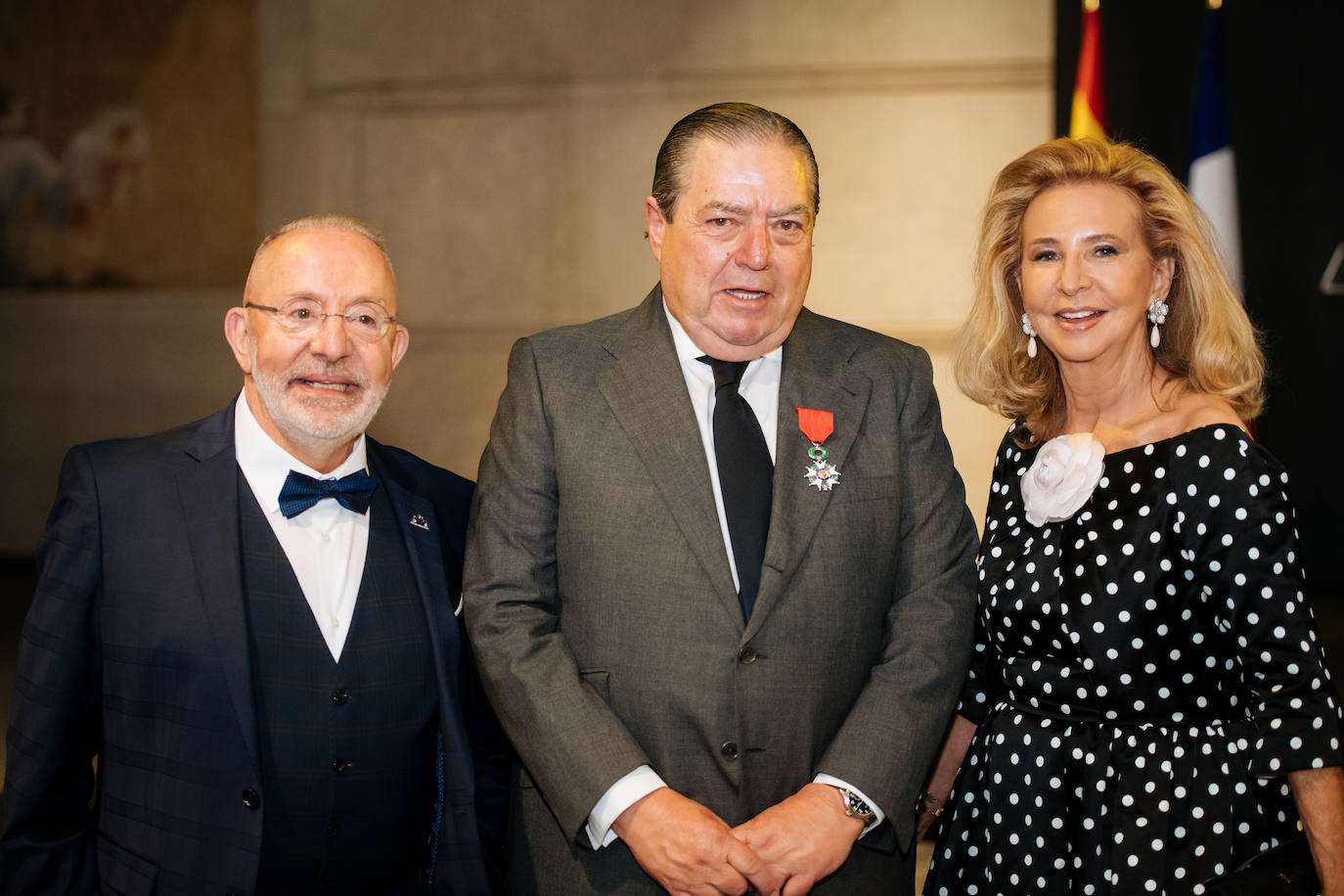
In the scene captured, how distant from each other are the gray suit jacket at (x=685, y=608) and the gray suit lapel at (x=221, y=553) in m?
0.40

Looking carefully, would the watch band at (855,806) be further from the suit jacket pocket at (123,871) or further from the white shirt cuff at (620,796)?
the suit jacket pocket at (123,871)

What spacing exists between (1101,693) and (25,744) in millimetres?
1913

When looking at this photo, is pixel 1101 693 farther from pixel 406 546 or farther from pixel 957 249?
pixel 957 249

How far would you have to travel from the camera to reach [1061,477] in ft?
7.13

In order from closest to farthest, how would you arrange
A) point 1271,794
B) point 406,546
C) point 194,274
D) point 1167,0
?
point 1271,794
point 406,546
point 1167,0
point 194,274

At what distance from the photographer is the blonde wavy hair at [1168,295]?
→ 2203mm

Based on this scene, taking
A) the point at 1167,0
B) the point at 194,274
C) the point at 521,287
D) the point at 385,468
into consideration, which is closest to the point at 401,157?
the point at 521,287

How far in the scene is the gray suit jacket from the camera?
1.95 m

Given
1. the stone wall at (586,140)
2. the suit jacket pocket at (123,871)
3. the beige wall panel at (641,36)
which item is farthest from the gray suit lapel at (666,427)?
the beige wall panel at (641,36)

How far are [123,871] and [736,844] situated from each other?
108 cm

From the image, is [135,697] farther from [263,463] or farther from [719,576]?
[719,576]

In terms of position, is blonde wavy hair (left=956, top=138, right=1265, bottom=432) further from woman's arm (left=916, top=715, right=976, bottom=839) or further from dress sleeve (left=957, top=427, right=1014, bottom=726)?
woman's arm (left=916, top=715, right=976, bottom=839)

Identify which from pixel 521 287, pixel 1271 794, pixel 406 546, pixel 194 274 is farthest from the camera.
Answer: pixel 194 274

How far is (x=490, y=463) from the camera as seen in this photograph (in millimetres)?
2117
